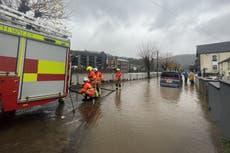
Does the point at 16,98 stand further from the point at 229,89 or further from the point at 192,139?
the point at 229,89

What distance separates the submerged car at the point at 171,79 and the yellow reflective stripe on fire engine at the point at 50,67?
12488 mm

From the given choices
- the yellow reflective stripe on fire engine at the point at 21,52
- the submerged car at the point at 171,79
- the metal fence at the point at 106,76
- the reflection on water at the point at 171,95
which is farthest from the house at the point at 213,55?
the yellow reflective stripe on fire engine at the point at 21,52

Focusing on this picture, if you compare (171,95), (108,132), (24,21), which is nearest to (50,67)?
(24,21)

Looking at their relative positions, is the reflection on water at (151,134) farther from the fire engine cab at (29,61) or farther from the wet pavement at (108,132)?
the fire engine cab at (29,61)

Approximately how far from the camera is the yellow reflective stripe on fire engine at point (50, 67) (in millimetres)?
5059

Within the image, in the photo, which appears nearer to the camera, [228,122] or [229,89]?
[229,89]

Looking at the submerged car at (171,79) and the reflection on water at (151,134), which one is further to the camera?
the submerged car at (171,79)

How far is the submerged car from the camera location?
1563 centimetres

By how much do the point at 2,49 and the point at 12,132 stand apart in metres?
2.23

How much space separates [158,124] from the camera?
4.96 metres

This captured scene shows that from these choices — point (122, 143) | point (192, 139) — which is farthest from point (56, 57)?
point (192, 139)

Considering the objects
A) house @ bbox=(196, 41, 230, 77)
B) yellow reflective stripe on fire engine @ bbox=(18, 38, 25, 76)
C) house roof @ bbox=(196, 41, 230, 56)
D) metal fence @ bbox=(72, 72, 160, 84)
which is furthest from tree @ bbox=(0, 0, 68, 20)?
house roof @ bbox=(196, 41, 230, 56)

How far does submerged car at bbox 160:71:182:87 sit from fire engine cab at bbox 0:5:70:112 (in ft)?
40.5

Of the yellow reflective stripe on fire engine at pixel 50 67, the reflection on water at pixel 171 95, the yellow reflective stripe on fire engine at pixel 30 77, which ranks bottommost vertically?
the reflection on water at pixel 171 95
